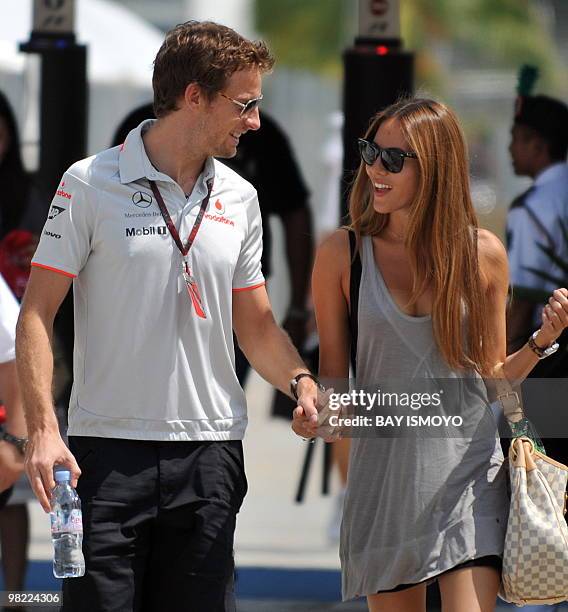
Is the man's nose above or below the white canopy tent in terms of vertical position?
above

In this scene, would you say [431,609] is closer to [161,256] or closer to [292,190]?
[292,190]

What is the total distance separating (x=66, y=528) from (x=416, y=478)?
842mm

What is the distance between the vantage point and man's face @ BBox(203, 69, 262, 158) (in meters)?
3.24

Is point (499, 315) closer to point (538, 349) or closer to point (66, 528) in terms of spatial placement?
point (538, 349)

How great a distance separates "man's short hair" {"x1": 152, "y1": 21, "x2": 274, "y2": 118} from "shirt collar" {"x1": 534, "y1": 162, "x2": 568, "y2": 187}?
7.95 ft

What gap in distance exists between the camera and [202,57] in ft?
10.5

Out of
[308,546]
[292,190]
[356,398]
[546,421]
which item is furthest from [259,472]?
[356,398]

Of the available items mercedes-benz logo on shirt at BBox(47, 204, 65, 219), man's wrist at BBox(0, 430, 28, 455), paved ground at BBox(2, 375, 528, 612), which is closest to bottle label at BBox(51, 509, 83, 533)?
mercedes-benz logo on shirt at BBox(47, 204, 65, 219)

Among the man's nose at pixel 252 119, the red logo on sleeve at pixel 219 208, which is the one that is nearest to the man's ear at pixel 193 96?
the man's nose at pixel 252 119

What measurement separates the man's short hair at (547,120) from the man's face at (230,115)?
95.7 inches

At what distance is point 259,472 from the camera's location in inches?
351

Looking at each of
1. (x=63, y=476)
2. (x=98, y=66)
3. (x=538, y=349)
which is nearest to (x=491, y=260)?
(x=538, y=349)

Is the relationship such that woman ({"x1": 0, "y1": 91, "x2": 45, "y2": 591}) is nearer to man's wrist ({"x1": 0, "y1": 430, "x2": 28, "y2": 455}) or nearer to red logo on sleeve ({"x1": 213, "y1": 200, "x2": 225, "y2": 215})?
man's wrist ({"x1": 0, "y1": 430, "x2": 28, "y2": 455})

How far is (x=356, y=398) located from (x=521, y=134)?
8.00 feet
